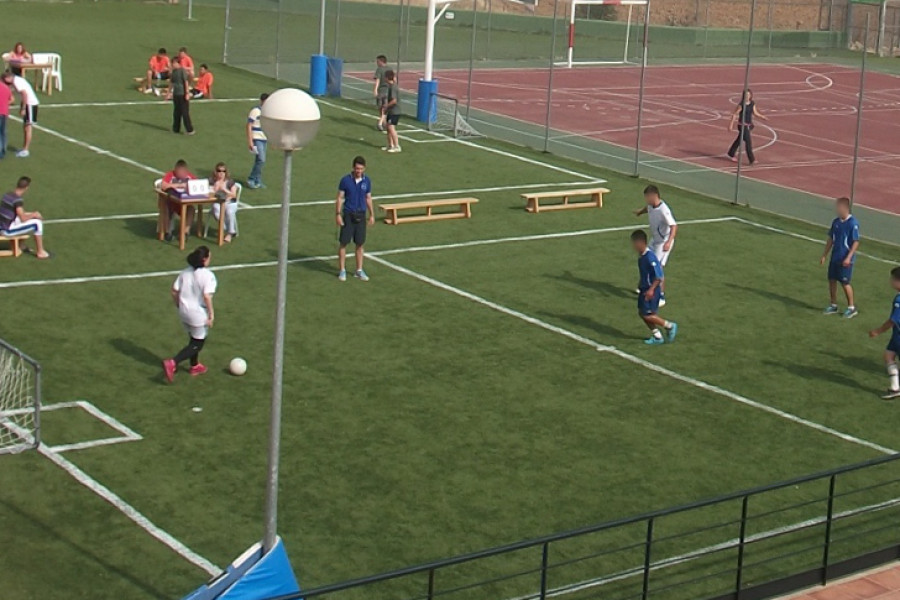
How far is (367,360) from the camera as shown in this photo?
20.8 metres

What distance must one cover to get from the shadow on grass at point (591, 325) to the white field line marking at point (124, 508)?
8.63 metres

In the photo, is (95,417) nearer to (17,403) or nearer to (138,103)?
(17,403)

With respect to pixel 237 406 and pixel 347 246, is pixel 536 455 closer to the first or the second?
pixel 237 406

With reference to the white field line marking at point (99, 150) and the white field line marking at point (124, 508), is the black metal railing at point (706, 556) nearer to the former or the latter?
the white field line marking at point (124, 508)

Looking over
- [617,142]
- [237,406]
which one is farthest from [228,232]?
[617,142]

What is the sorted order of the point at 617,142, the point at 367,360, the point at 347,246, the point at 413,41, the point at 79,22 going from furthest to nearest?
1. the point at 413,41
2. the point at 79,22
3. the point at 617,142
4. the point at 347,246
5. the point at 367,360

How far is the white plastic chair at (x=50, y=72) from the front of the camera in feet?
130

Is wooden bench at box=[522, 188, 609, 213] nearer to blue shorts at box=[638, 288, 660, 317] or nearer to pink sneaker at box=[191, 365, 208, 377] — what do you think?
blue shorts at box=[638, 288, 660, 317]

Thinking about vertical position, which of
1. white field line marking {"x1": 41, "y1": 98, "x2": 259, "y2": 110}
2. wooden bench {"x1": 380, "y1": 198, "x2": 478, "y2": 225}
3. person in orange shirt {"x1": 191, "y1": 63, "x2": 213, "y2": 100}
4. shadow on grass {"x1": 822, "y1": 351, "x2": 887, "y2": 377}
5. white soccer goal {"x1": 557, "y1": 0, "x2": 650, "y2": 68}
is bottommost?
shadow on grass {"x1": 822, "y1": 351, "x2": 887, "y2": 377}

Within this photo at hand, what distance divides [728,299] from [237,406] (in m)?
9.68

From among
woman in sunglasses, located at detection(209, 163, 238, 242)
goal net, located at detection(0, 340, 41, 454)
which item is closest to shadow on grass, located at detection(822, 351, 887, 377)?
woman in sunglasses, located at detection(209, 163, 238, 242)

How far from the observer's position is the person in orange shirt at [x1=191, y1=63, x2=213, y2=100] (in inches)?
1594

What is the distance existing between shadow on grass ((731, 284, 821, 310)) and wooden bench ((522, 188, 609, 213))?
18.7 ft

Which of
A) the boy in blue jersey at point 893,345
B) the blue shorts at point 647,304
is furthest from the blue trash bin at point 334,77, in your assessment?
the boy in blue jersey at point 893,345
